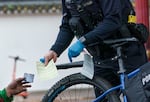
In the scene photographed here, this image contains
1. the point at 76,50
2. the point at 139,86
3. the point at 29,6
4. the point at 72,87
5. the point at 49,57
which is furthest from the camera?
the point at 29,6

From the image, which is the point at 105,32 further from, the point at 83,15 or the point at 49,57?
the point at 49,57

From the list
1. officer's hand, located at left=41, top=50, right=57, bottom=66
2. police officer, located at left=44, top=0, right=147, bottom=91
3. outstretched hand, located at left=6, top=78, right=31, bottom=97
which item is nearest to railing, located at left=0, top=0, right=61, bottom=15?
police officer, located at left=44, top=0, right=147, bottom=91

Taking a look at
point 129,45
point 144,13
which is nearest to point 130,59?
point 129,45

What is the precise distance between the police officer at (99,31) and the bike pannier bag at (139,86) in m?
0.32

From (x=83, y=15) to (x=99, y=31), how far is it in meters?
0.21

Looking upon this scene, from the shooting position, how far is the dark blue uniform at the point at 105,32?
3736 mm

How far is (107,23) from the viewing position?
3732 millimetres

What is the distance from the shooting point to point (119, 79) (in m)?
3.87

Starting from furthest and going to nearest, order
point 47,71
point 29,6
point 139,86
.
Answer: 1. point 29,6
2. point 47,71
3. point 139,86

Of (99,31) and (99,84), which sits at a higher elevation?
(99,31)

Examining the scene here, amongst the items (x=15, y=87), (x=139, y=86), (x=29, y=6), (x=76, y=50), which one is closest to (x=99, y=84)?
(x=76, y=50)

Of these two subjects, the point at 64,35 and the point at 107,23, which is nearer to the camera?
the point at 107,23

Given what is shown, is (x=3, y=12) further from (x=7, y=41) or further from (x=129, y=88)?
(x=129, y=88)

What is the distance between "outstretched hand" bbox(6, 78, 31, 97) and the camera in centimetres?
349
